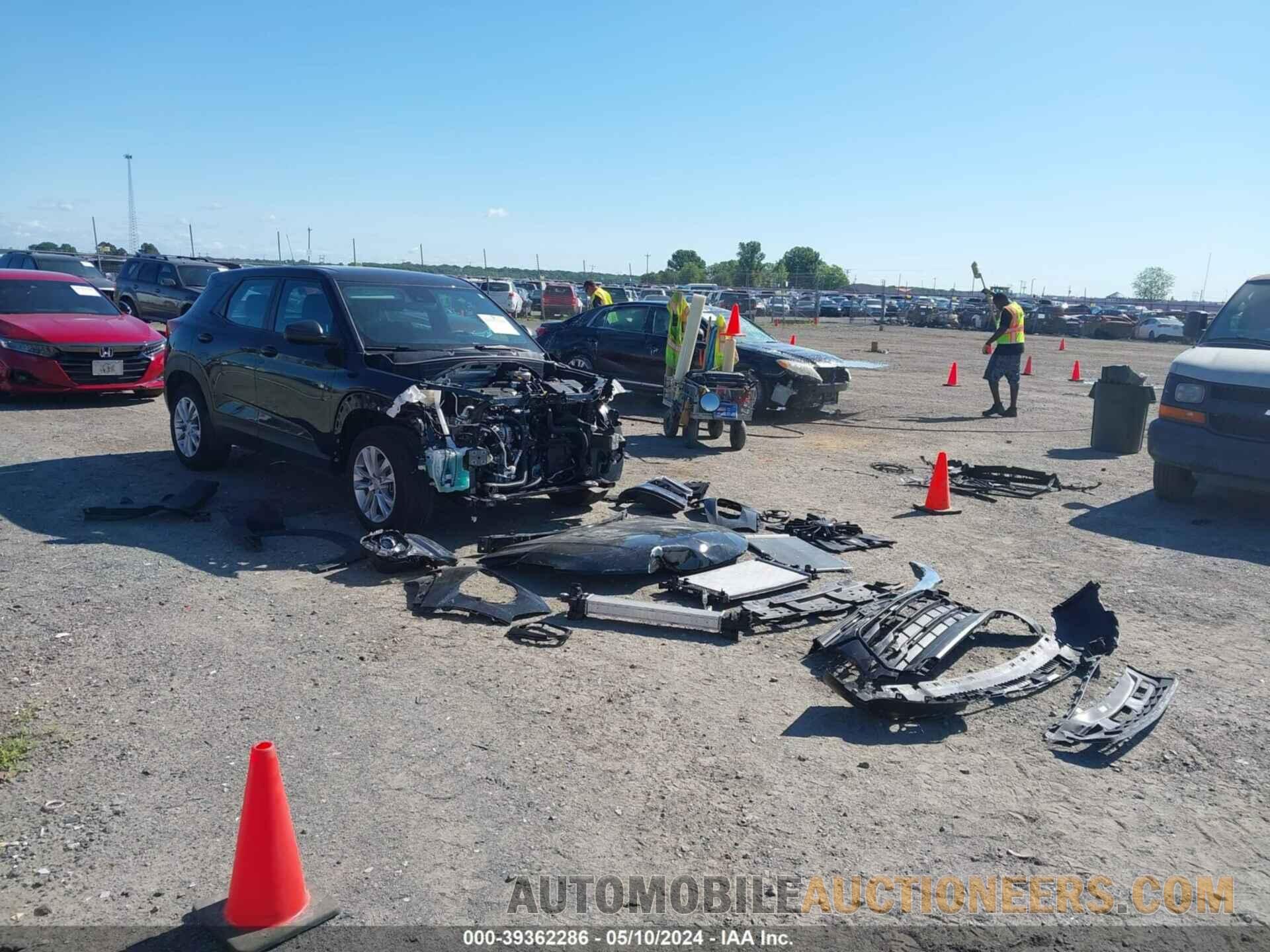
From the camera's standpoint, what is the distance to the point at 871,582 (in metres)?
6.58

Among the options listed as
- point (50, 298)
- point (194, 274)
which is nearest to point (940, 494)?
point (50, 298)

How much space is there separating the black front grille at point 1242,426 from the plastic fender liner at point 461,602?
20.9 feet

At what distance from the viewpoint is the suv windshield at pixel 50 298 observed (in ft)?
44.3

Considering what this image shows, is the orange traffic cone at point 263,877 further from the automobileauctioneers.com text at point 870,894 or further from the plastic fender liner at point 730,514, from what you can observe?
the plastic fender liner at point 730,514

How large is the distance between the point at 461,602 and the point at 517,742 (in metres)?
1.68

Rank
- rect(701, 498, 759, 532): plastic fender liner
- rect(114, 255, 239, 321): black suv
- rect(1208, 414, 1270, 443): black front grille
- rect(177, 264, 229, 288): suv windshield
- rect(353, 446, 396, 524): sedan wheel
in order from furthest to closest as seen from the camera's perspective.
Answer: rect(177, 264, 229, 288): suv windshield, rect(114, 255, 239, 321): black suv, rect(1208, 414, 1270, 443): black front grille, rect(701, 498, 759, 532): plastic fender liner, rect(353, 446, 396, 524): sedan wheel

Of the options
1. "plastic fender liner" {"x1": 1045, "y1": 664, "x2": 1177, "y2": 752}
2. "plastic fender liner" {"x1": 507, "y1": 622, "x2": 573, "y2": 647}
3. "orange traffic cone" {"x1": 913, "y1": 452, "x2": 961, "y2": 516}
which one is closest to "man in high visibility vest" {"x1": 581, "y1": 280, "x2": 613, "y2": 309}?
"orange traffic cone" {"x1": 913, "y1": 452, "x2": 961, "y2": 516}

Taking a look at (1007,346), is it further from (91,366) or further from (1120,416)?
(91,366)

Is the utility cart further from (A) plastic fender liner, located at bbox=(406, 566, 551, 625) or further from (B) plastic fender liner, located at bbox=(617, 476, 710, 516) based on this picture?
(A) plastic fender liner, located at bbox=(406, 566, 551, 625)

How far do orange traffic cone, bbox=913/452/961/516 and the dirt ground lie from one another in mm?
1113

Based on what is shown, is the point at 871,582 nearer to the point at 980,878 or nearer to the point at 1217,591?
the point at 1217,591

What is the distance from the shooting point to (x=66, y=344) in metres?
12.8

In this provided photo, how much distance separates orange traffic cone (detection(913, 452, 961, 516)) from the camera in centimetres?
881

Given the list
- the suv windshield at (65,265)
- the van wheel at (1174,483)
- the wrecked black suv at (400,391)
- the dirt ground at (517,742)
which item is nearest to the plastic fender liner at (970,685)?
the dirt ground at (517,742)
